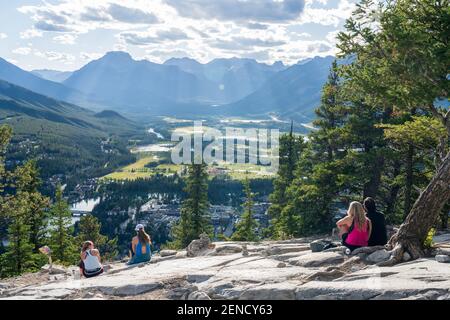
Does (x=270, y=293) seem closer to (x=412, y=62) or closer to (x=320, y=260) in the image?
(x=320, y=260)

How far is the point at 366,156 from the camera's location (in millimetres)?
24891

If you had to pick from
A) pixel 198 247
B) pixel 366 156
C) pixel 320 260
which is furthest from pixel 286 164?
pixel 320 260

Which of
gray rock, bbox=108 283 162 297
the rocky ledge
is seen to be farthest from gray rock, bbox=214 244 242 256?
gray rock, bbox=108 283 162 297

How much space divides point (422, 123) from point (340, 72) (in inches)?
157

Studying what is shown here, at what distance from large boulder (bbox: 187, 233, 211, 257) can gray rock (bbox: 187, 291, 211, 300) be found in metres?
7.06

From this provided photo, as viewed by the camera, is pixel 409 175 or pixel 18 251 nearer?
pixel 409 175

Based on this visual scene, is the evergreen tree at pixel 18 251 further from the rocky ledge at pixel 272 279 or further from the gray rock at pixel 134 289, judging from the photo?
the gray rock at pixel 134 289

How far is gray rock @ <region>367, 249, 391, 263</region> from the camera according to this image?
39.5ft

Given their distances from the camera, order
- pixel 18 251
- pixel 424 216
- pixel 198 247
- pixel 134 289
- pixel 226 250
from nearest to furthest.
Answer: pixel 134 289
pixel 424 216
pixel 226 250
pixel 198 247
pixel 18 251

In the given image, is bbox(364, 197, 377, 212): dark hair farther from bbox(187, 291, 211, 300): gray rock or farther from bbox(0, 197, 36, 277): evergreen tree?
bbox(0, 197, 36, 277): evergreen tree

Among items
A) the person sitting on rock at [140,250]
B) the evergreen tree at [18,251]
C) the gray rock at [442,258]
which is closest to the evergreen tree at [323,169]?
the person sitting on rock at [140,250]

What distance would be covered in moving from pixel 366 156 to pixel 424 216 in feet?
41.7

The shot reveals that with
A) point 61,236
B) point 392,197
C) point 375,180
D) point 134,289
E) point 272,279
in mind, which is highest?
A: point 375,180
